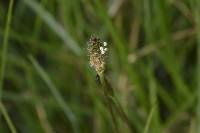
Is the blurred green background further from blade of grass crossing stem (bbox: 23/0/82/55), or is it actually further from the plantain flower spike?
the plantain flower spike

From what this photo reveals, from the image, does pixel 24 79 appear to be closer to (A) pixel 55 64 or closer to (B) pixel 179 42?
(A) pixel 55 64

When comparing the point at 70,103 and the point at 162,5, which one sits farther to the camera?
the point at 70,103

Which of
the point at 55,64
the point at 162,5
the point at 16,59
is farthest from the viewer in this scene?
the point at 55,64

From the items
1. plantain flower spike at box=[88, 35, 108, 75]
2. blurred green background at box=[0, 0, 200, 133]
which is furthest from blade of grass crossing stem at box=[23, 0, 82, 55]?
plantain flower spike at box=[88, 35, 108, 75]

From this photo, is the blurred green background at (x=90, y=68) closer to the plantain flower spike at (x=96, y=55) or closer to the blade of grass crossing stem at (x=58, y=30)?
the blade of grass crossing stem at (x=58, y=30)

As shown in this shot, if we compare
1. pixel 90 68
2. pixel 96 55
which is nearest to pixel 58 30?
pixel 90 68

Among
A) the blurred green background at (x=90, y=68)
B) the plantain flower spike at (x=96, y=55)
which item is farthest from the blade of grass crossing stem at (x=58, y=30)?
the plantain flower spike at (x=96, y=55)

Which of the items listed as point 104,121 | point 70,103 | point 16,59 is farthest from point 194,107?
point 16,59

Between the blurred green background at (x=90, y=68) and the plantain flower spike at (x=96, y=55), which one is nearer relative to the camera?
the plantain flower spike at (x=96, y=55)

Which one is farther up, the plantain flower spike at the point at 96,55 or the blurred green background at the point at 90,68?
the blurred green background at the point at 90,68
